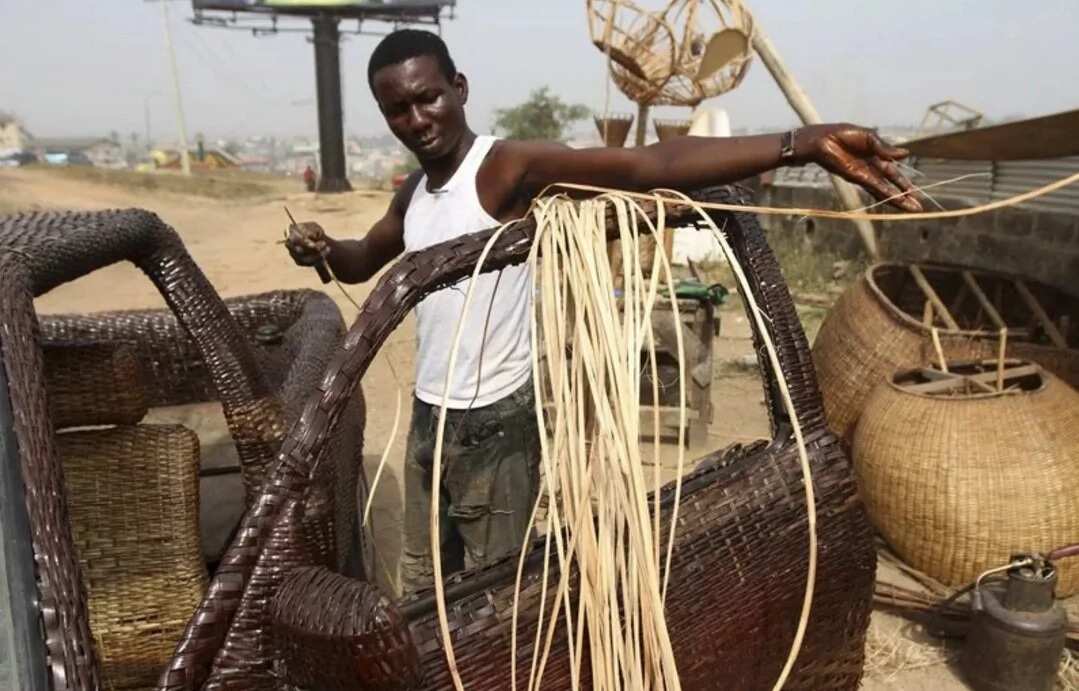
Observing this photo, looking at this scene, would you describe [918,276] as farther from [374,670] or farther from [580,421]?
[374,670]

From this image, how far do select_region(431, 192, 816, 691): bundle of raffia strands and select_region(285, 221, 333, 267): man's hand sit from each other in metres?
0.70

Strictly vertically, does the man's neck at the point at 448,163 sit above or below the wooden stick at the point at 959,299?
above

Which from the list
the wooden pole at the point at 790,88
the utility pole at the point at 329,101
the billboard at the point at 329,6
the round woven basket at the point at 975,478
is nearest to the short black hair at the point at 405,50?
the round woven basket at the point at 975,478

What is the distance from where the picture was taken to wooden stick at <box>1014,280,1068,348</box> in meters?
4.08

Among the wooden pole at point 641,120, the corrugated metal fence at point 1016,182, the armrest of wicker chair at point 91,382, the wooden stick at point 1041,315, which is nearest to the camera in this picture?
the armrest of wicker chair at point 91,382

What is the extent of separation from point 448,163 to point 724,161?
67 cm

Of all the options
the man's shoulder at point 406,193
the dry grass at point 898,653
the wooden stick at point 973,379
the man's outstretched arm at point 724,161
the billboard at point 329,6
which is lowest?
the dry grass at point 898,653

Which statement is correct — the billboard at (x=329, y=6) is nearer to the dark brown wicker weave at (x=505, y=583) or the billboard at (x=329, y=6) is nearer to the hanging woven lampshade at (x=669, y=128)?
the hanging woven lampshade at (x=669, y=128)

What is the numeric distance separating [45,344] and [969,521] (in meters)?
3.08

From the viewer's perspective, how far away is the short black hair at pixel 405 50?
1670 mm

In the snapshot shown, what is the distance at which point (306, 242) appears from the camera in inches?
69.4

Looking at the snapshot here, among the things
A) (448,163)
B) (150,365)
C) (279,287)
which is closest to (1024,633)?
(448,163)

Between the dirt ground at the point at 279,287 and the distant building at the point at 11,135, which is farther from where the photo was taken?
the distant building at the point at 11,135

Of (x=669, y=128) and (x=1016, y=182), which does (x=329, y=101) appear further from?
(x=1016, y=182)
